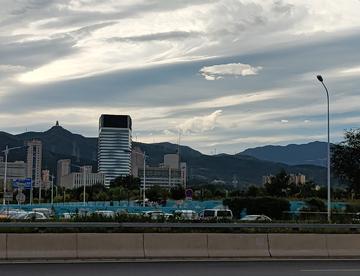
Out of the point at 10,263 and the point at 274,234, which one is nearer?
the point at 10,263

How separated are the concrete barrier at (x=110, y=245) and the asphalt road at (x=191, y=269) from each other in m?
1.24

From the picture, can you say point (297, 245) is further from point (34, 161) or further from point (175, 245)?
point (34, 161)

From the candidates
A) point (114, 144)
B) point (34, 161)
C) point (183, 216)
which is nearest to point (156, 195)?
point (114, 144)

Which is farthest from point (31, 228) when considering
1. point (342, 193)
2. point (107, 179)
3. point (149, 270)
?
point (107, 179)

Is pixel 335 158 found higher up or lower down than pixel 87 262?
higher up

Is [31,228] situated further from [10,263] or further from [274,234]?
[274,234]

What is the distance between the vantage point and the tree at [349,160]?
51.7 meters

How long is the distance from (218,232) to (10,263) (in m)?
6.72

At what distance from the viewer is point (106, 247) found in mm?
18047

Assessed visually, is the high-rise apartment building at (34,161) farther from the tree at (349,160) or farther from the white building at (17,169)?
the tree at (349,160)

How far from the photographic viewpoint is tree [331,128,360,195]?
169 ft

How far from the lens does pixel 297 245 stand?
1923 centimetres

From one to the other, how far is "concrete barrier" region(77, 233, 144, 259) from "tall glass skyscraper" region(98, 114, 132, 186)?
136056 millimetres

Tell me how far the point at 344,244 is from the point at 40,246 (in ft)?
30.3
